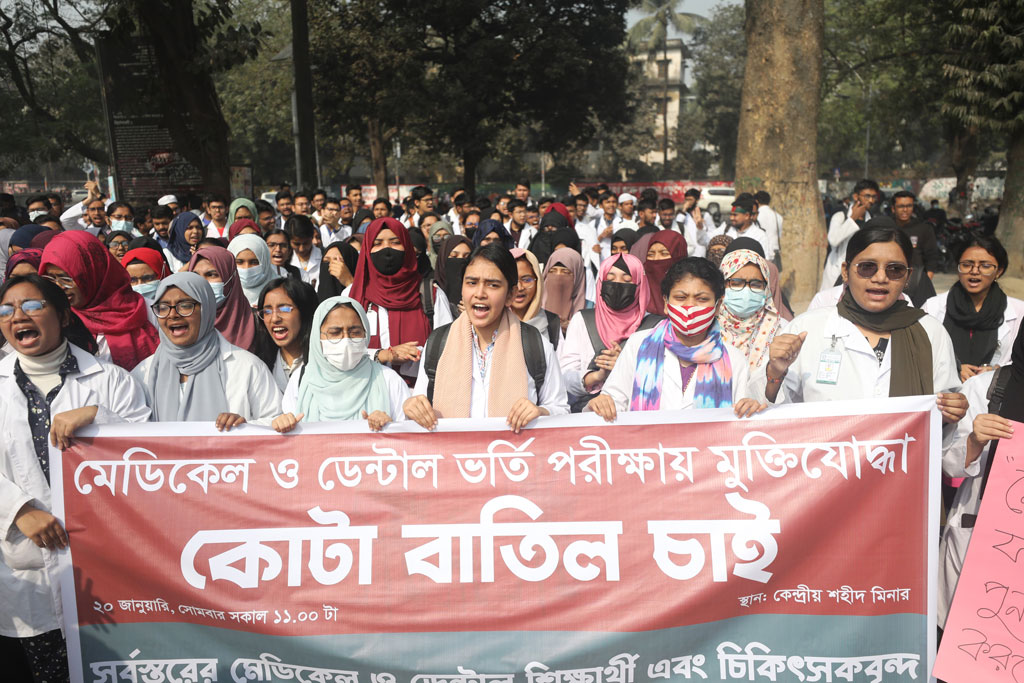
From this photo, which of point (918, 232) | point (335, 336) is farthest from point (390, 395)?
point (918, 232)

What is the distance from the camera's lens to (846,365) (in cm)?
315

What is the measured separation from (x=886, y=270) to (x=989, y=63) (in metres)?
12.7

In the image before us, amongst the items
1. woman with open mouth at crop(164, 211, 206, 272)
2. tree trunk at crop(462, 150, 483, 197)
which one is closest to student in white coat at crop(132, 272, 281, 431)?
woman with open mouth at crop(164, 211, 206, 272)

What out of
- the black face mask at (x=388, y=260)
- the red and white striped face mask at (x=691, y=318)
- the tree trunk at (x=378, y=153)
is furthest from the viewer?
the tree trunk at (x=378, y=153)

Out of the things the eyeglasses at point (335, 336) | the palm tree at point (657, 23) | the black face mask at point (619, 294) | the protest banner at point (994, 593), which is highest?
the palm tree at point (657, 23)

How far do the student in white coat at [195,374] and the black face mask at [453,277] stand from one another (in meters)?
2.12

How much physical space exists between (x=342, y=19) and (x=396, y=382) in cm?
2211

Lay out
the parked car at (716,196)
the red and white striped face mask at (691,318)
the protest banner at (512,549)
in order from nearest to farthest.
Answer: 1. the protest banner at (512,549)
2. the red and white striped face mask at (691,318)
3. the parked car at (716,196)

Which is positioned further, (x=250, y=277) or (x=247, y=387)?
(x=250, y=277)

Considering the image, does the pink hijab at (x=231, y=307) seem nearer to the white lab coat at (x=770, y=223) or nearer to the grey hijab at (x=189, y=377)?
the grey hijab at (x=189, y=377)

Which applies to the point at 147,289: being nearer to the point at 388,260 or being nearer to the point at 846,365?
the point at 388,260

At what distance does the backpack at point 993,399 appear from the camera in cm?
277

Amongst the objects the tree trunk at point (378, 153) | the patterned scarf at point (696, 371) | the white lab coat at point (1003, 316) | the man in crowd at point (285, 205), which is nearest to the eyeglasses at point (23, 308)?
the patterned scarf at point (696, 371)

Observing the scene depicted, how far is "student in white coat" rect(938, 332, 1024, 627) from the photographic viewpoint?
2.74 metres
